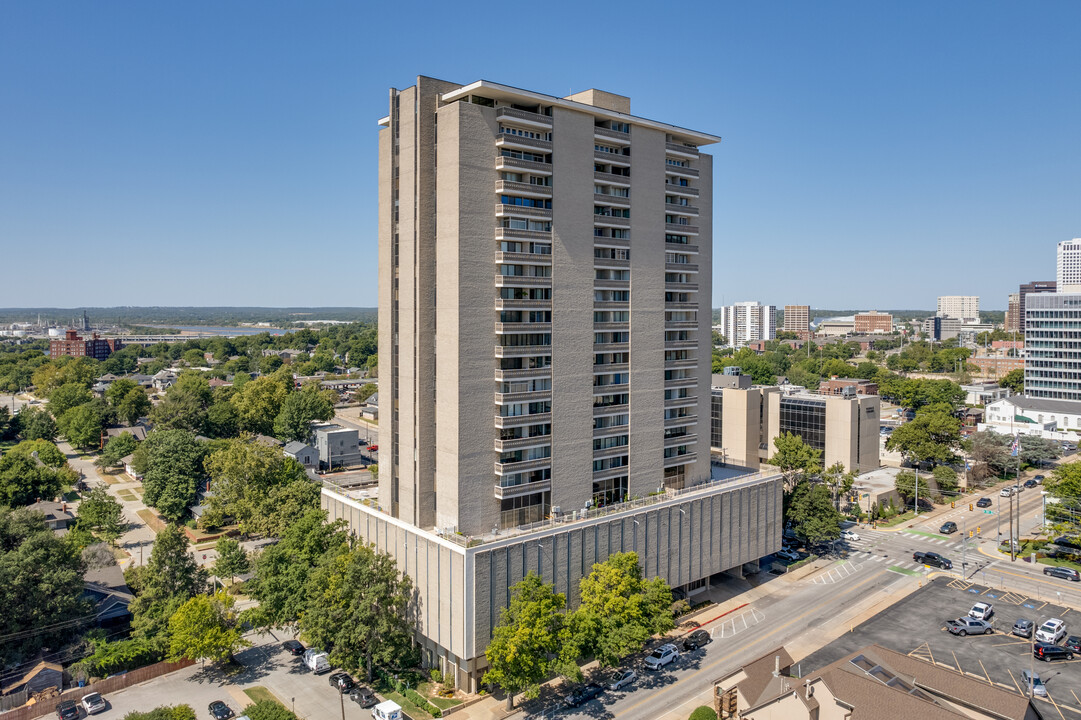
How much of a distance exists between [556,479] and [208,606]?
29175 millimetres

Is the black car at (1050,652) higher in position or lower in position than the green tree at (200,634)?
lower

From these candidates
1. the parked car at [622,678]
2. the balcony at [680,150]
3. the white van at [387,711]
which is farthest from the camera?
the balcony at [680,150]

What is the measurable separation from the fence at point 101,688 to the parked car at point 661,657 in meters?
37.3

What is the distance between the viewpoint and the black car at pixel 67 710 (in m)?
46.8

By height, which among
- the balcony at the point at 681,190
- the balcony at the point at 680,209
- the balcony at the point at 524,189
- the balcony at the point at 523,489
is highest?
the balcony at the point at 681,190

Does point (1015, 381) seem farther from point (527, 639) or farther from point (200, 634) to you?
point (200, 634)

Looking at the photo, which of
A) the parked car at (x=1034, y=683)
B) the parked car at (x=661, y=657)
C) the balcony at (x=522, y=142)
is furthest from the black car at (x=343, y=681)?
the parked car at (x=1034, y=683)

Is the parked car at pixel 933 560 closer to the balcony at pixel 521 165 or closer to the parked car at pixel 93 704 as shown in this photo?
the balcony at pixel 521 165

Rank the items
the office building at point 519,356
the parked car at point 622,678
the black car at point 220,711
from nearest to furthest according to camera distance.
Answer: the black car at point 220,711
the parked car at point 622,678
the office building at point 519,356

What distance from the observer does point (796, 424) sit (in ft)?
362

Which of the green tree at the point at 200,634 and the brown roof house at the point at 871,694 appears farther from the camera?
the green tree at the point at 200,634

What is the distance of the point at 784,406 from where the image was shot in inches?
4400

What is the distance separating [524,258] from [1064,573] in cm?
6947

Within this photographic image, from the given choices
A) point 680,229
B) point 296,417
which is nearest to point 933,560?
point 680,229
